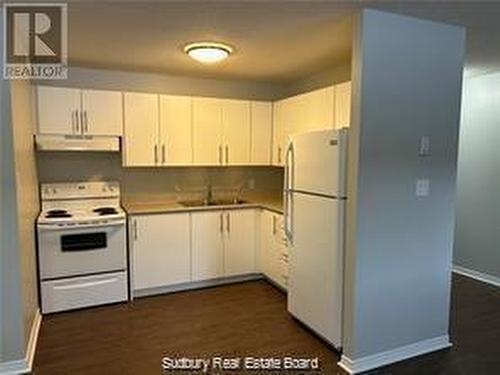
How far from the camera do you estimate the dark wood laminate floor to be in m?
2.55

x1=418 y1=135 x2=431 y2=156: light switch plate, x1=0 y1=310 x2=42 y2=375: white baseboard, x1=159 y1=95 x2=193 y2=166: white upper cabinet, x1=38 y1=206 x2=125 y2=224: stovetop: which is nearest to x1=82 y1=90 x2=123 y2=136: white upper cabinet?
x1=159 y1=95 x2=193 y2=166: white upper cabinet

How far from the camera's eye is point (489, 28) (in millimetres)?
2650

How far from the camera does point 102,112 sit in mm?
3693

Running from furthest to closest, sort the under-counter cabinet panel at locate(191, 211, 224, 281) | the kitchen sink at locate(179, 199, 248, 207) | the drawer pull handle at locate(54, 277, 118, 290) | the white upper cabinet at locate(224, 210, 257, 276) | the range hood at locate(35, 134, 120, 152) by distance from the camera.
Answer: the kitchen sink at locate(179, 199, 248, 207), the white upper cabinet at locate(224, 210, 257, 276), the under-counter cabinet panel at locate(191, 211, 224, 281), the range hood at locate(35, 134, 120, 152), the drawer pull handle at locate(54, 277, 118, 290)

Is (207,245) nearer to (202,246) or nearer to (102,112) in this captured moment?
(202,246)

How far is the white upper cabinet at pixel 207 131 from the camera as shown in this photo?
4113mm

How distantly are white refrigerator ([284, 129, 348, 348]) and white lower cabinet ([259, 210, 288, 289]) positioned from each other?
485 millimetres

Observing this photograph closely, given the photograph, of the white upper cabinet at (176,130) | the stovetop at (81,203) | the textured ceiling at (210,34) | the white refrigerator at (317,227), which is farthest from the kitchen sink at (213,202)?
the textured ceiling at (210,34)

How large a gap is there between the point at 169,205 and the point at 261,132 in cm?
143

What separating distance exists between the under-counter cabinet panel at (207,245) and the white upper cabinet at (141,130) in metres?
0.81

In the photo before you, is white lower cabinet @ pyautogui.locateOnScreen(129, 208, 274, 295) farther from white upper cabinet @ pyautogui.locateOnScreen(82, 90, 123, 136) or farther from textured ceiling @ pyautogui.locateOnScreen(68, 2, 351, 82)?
textured ceiling @ pyautogui.locateOnScreen(68, 2, 351, 82)

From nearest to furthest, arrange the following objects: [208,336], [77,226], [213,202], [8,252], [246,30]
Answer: [8,252] → [246,30] → [208,336] → [77,226] → [213,202]

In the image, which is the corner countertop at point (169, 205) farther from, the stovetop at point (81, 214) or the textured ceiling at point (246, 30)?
the textured ceiling at point (246, 30)

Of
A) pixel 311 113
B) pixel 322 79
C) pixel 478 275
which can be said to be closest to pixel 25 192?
pixel 311 113
